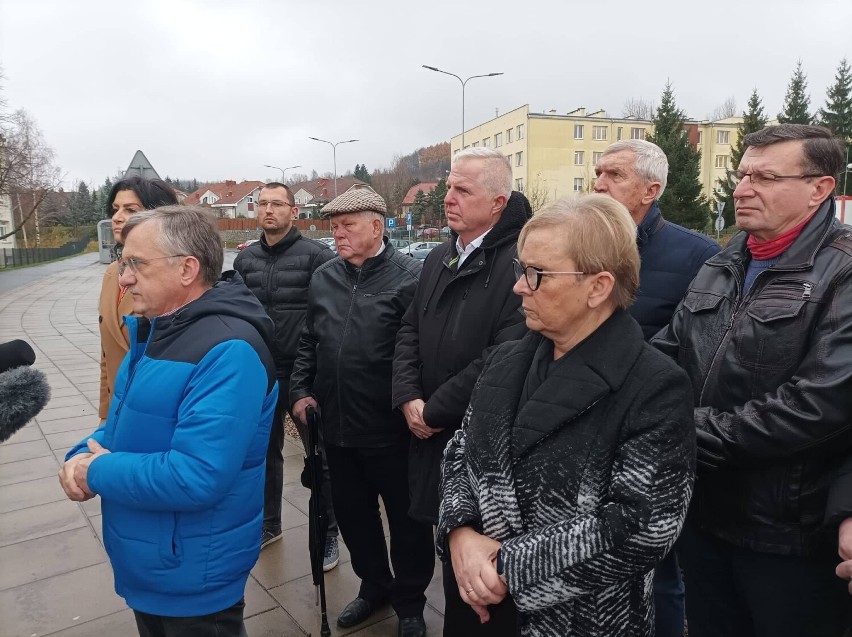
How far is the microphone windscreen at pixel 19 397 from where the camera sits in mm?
1887

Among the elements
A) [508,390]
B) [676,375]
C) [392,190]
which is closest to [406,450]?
[508,390]

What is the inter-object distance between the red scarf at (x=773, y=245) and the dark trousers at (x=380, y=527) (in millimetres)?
1781

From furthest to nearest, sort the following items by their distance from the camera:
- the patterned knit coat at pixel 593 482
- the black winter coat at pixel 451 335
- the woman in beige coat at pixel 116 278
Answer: the woman in beige coat at pixel 116 278 < the black winter coat at pixel 451 335 < the patterned knit coat at pixel 593 482

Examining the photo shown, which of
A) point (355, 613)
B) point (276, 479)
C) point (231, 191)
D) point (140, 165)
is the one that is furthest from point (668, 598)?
point (231, 191)

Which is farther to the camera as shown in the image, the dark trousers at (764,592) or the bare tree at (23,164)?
the bare tree at (23,164)

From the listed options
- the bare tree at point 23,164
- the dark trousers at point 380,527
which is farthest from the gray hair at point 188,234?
the bare tree at point 23,164

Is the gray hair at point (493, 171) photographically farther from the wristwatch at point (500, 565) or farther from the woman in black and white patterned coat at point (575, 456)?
the wristwatch at point (500, 565)

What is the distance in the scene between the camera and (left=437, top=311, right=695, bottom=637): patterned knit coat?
4.77ft

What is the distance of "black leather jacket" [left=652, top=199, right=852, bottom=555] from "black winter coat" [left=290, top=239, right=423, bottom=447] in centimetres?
146

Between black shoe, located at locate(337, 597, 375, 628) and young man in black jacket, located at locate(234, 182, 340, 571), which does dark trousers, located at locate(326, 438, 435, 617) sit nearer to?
black shoe, located at locate(337, 597, 375, 628)

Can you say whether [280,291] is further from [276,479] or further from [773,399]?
[773,399]

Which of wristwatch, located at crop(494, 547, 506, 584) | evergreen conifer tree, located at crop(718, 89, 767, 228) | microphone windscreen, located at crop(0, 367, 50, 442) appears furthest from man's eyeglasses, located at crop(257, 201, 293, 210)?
evergreen conifer tree, located at crop(718, 89, 767, 228)

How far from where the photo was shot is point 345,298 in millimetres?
3104

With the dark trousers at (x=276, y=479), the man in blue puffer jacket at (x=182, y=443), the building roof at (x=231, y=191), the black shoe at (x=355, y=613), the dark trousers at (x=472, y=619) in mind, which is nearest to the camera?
the dark trousers at (x=472, y=619)
